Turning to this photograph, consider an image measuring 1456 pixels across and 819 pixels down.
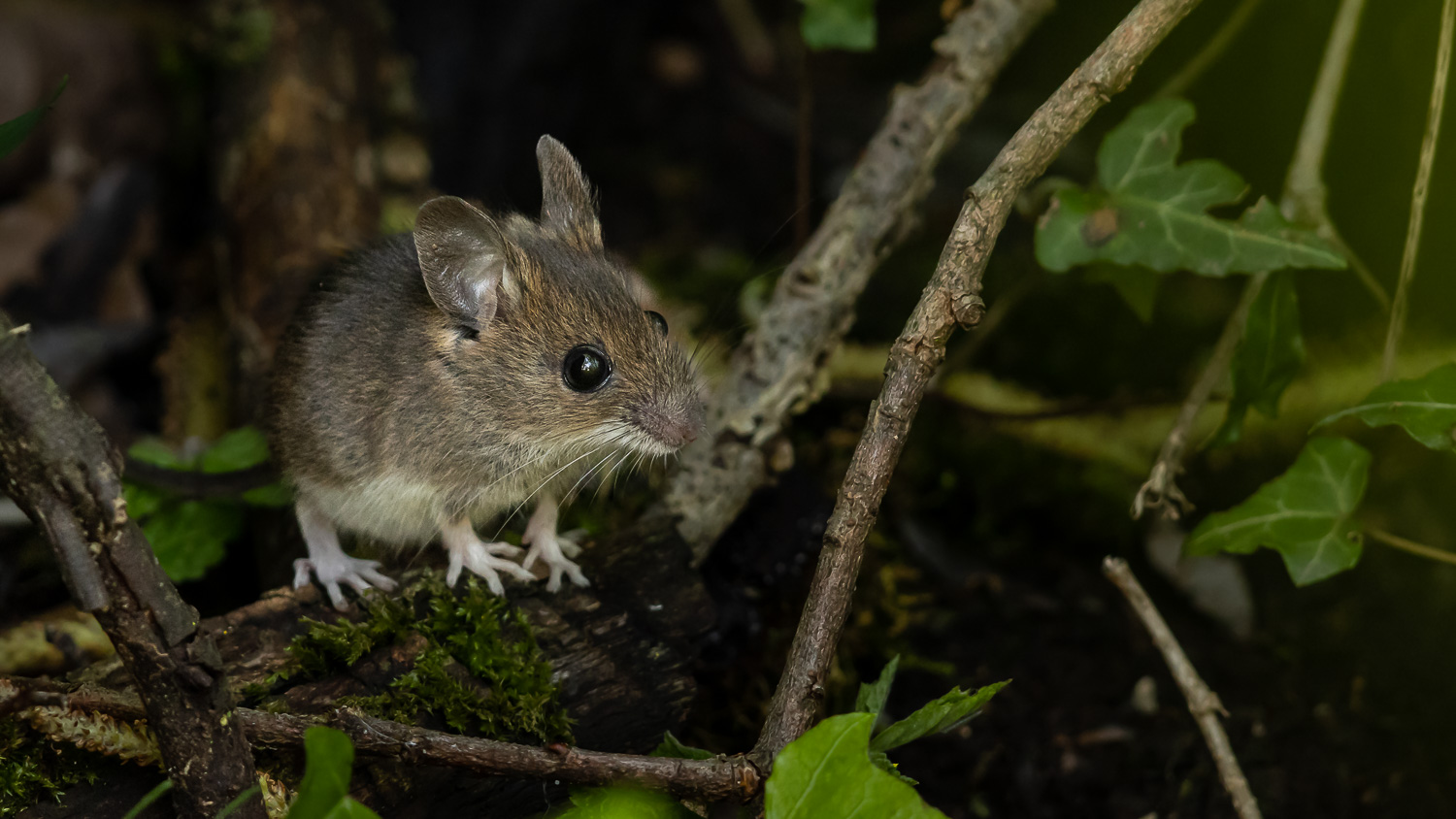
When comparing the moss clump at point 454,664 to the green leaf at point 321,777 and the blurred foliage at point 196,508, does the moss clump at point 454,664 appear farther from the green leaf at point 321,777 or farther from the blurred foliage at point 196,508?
the blurred foliage at point 196,508

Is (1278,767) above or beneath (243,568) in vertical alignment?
beneath

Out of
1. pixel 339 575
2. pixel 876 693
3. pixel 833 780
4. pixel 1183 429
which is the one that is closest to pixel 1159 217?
pixel 1183 429

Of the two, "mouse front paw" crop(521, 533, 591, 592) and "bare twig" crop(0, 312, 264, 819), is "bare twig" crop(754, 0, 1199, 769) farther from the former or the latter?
"bare twig" crop(0, 312, 264, 819)

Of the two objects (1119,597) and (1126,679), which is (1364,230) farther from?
(1126,679)

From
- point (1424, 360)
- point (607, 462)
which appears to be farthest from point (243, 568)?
point (1424, 360)

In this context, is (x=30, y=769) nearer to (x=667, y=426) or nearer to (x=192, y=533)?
(x=192, y=533)

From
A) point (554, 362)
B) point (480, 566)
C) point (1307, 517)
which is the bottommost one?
point (1307, 517)

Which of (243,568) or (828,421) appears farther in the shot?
(828,421)
